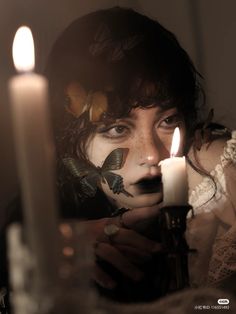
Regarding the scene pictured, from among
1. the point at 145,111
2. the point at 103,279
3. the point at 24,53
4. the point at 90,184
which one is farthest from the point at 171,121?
the point at 24,53

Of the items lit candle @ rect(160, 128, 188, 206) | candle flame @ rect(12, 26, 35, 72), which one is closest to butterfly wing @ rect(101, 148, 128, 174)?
lit candle @ rect(160, 128, 188, 206)

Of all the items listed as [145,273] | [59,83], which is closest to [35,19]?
[59,83]

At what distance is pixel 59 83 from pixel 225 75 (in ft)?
0.87

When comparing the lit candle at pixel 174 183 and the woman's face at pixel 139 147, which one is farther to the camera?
the woman's face at pixel 139 147

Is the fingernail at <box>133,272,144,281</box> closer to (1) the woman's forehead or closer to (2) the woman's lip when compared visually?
(2) the woman's lip

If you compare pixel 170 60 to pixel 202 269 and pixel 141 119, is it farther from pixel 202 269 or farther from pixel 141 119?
pixel 202 269

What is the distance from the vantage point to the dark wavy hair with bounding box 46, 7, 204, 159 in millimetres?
880

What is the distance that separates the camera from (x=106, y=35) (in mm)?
900

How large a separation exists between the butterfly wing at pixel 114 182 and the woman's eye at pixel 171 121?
10 cm

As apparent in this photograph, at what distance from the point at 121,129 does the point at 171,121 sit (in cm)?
8

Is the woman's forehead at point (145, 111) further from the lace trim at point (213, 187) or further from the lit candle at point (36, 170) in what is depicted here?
the lit candle at point (36, 170)

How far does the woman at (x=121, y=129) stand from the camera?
32.9 inches

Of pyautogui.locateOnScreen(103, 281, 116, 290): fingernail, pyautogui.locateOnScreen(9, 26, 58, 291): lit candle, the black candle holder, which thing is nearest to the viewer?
pyautogui.locateOnScreen(9, 26, 58, 291): lit candle

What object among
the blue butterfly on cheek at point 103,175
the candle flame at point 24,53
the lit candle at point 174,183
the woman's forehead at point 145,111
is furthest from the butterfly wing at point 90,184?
the candle flame at point 24,53
